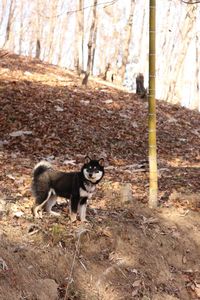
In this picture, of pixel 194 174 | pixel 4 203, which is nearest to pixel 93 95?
pixel 194 174

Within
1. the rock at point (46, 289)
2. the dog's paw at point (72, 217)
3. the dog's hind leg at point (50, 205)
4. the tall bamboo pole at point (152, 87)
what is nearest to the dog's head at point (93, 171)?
the dog's paw at point (72, 217)

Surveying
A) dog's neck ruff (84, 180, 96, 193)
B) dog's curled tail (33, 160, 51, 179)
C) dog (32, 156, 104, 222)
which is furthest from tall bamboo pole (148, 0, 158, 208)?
dog's curled tail (33, 160, 51, 179)

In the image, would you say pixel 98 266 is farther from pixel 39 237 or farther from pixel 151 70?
pixel 151 70

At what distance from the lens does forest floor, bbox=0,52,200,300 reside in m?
5.98

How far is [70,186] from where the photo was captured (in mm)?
6879

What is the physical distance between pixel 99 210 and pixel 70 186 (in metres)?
1.37

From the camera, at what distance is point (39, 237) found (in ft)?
20.7

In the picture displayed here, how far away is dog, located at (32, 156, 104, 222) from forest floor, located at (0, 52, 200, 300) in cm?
28

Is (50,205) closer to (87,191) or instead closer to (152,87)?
(87,191)

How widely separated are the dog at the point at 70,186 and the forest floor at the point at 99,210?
278 mm

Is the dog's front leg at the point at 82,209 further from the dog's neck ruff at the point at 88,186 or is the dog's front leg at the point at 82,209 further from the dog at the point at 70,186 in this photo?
the dog's neck ruff at the point at 88,186

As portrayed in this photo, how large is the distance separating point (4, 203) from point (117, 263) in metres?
2.16

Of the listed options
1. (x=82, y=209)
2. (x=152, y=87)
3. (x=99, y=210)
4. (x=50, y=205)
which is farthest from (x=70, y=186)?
(x=152, y=87)

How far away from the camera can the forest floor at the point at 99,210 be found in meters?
5.98
